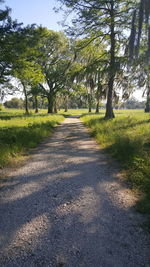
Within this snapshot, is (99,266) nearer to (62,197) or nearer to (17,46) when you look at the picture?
(62,197)

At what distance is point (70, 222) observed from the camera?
99.5 inches

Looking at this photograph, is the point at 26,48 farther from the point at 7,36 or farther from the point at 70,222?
the point at 70,222

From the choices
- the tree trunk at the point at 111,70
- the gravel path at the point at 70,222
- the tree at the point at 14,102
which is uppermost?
the tree at the point at 14,102

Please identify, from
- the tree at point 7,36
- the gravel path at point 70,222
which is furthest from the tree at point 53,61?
the gravel path at point 70,222

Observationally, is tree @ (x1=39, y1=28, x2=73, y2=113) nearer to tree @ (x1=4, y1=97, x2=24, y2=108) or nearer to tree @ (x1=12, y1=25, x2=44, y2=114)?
tree @ (x1=12, y1=25, x2=44, y2=114)

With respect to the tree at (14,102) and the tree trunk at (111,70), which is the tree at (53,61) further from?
the tree at (14,102)

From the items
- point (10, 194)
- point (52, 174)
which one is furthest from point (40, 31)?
point (10, 194)

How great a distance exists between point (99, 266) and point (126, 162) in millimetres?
3436

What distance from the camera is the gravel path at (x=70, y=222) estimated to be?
1939 mm

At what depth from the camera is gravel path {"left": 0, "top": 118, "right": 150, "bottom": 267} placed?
6.36 feet

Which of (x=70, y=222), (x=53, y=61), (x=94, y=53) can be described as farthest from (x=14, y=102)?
(x=70, y=222)

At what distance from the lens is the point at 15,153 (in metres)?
5.98

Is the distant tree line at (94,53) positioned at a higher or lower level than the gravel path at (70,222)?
higher

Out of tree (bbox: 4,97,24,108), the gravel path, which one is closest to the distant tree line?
the gravel path
